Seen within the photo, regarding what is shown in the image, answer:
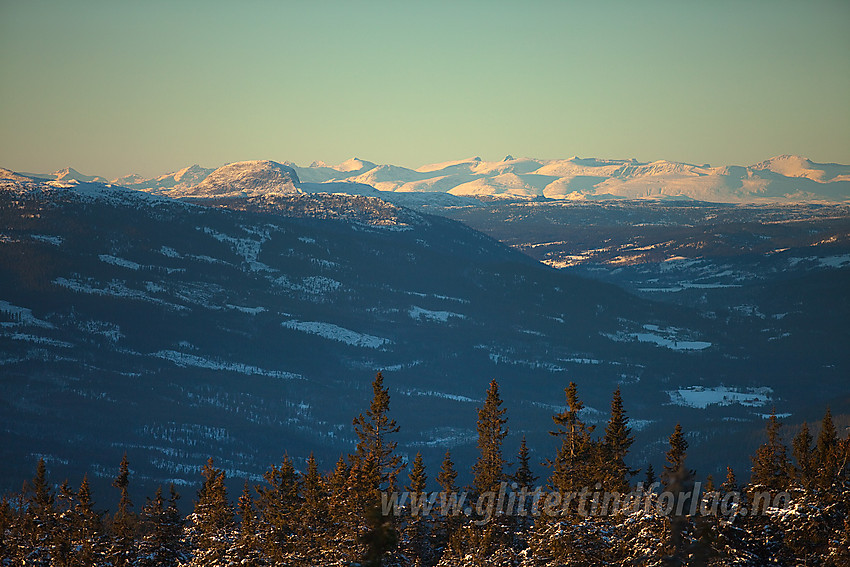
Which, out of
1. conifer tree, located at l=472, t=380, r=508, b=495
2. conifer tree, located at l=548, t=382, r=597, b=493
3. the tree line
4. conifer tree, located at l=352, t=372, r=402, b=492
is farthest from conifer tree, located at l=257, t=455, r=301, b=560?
conifer tree, located at l=548, t=382, r=597, b=493

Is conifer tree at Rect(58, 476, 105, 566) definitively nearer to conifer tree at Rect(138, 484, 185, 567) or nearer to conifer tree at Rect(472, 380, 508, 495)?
conifer tree at Rect(138, 484, 185, 567)

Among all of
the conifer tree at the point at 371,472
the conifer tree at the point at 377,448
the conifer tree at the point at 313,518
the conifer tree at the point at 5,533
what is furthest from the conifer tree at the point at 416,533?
the conifer tree at the point at 5,533

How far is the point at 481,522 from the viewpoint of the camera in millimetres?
77000

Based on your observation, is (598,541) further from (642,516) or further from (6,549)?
(6,549)

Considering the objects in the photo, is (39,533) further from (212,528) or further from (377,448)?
(377,448)

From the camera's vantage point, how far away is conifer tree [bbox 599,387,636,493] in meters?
75.1

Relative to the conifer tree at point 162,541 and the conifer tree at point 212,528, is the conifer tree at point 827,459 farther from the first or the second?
the conifer tree at point 162,541

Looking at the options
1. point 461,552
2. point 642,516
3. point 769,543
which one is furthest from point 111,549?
point 769,543

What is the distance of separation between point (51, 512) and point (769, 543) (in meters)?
56.8

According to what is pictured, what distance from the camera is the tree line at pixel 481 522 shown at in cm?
5881

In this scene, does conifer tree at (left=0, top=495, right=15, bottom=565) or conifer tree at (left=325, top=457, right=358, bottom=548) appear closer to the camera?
conifer tree at (left=325, top=457, right=358, bottom=548)

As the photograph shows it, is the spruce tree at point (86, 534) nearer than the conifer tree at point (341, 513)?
No

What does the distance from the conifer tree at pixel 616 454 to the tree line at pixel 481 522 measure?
0.13 metres

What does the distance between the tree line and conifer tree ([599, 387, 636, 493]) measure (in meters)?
0.13
